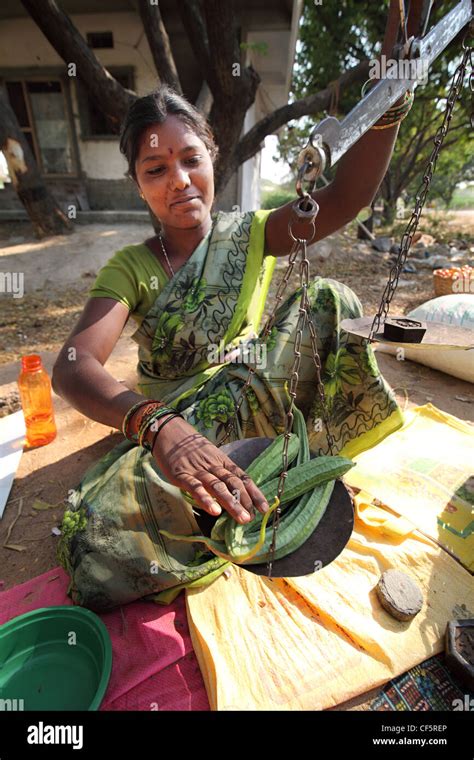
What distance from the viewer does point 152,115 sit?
1.74 metres

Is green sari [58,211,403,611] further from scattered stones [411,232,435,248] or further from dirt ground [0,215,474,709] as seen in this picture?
scattered stones [411,232,435,248]

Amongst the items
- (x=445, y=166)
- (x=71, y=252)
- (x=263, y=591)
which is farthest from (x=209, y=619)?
(x=445, y=166)

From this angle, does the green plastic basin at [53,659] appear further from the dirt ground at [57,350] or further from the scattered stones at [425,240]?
the scattered stones at [425,240]

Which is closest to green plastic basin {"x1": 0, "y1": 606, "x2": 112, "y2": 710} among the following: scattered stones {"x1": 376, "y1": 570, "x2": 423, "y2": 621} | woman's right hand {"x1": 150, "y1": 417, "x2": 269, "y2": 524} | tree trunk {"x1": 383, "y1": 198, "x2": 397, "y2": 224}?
woman's right hand {"x1": 150, "y1": 417, "x2": 269, "y2": 524}

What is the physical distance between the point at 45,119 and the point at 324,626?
10672 millimetres

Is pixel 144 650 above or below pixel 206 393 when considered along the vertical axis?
below

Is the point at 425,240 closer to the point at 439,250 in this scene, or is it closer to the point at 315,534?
the point at 439,250

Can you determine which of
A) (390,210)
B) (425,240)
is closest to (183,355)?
(425,240)

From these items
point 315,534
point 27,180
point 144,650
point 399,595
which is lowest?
point 144,650

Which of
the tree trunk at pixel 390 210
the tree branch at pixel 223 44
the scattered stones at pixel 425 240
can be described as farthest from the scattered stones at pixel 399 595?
the tree trunk at pixel 390 210

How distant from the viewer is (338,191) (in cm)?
180

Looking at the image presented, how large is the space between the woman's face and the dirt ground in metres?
1.62

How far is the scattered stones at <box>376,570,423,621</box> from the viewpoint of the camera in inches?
63.4
